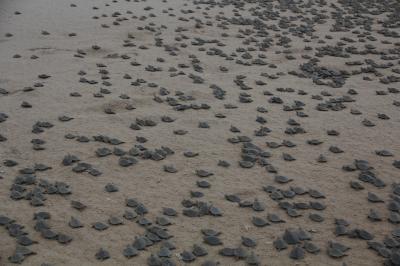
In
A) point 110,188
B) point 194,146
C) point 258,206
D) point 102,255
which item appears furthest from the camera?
point 194,146

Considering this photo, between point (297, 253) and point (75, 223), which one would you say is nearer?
point (297, 253)

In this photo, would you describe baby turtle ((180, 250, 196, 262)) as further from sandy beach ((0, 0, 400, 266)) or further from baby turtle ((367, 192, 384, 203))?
baby turtle ((367, 192, 384, 203))

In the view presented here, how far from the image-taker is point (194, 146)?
5938 millimetres

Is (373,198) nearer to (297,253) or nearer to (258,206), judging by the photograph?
(258,206)

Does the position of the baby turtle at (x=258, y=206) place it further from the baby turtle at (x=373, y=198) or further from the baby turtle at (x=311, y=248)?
the baby turtle at (x=373, y=198)

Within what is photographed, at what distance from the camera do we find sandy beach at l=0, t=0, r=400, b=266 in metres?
4.23

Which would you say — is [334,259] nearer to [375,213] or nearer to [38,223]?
[375,213]

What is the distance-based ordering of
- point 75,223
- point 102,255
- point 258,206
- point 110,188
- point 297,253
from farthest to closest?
point 110,188 < point 258,206 < point 75,223 < point 297,253 < point 102,255

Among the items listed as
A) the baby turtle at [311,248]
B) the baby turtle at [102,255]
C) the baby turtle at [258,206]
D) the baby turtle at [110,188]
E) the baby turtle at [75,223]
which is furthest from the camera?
the baby turtle at [110,188]

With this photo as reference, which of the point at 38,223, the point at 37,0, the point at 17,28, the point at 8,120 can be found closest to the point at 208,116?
the point at 8,120

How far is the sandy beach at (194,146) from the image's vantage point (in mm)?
4234

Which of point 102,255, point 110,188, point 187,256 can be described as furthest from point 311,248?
point 110,188

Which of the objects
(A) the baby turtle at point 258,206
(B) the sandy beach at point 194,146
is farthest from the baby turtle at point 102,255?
(A) the baby turtle at point 258,206

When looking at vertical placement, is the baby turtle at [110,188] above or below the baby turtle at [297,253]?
above
